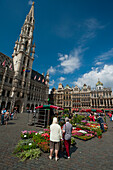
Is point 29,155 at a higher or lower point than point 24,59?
lower

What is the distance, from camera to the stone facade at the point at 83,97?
51.8 meters

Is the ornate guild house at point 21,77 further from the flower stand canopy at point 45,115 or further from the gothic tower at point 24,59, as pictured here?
the flower stand canopy at point 45,115

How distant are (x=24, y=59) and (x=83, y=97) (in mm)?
39461

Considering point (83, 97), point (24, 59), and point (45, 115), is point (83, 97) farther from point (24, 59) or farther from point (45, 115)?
point (45, 115)

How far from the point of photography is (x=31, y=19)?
51156mm

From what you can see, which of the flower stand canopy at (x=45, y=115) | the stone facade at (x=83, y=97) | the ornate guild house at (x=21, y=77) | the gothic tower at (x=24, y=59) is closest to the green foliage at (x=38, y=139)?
A: the flower stand canopy at (x=45, y=115)

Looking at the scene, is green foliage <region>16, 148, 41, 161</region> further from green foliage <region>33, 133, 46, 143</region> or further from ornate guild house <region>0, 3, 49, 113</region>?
ornate guild house <region>0, 3, 49, 113</region>

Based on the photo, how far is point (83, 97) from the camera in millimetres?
55906

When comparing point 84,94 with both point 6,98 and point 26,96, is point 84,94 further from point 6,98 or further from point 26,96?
point 6,98

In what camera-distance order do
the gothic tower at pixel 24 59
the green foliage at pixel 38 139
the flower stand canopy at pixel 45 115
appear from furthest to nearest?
the gothic tower at pixel 24 59
the flower stand canopy at pixel 45 115
the green foliage at pixel 38 139

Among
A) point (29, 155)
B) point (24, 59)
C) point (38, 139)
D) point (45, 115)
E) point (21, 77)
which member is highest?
point (24, 59)

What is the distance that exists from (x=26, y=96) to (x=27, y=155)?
3811cm

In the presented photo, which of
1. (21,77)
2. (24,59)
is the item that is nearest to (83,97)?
(21,77)

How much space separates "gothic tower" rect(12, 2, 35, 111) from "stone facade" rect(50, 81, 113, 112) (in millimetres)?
27157
